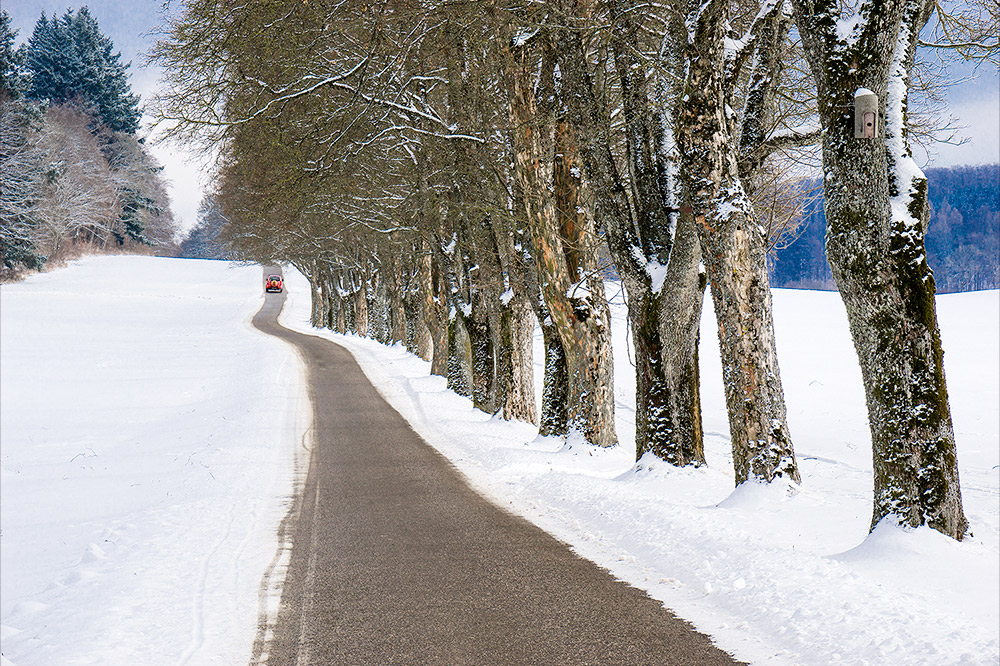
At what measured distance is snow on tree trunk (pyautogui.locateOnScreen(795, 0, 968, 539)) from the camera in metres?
5.59

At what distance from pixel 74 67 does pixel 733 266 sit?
87.8m

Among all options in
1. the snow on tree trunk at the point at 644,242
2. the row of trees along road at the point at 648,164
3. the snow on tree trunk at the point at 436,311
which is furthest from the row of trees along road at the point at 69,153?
the snow on tree trunk at the point at 644,242

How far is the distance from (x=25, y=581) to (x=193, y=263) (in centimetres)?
9352

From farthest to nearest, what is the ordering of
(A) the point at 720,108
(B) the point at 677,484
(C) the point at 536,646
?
1. (B) the point at 677,484
2. (A) the point at 720,108
3. (C) the point at 536,646

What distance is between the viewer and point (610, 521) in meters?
7.41

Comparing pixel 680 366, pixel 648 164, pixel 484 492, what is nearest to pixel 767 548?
pixel 680 366

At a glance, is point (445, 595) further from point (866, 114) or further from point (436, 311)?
point (436, 311)

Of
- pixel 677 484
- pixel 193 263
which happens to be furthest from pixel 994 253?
pixel 677 484

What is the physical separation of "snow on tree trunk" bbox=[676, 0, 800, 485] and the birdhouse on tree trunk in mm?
2124

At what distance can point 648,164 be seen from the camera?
9805 millimetres

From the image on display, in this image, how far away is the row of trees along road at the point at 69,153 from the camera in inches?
2018

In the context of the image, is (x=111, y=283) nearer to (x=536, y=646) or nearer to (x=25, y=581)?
(x=25, y=581)

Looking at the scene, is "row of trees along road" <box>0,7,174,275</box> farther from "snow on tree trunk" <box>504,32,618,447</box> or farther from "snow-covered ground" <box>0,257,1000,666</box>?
"snow on tree trunk" <box>504,32,618,447</box>

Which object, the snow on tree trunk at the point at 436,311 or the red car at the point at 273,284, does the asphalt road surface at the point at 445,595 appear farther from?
the red car at the point at 273,284
